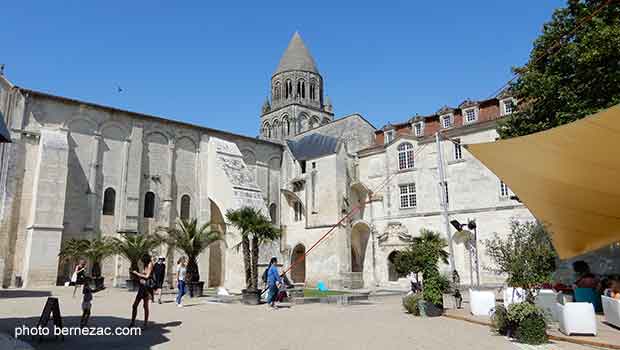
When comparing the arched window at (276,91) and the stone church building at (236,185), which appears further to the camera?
the arched window at (276,91)

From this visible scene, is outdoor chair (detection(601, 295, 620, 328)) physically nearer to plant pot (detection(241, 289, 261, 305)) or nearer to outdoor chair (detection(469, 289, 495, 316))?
outdoor chair (detection(469, 289, 495, 316))

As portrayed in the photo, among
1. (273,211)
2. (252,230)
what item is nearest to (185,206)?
(273,211)

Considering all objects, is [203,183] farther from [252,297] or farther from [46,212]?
[252,297]

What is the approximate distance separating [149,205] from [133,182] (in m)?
1.78

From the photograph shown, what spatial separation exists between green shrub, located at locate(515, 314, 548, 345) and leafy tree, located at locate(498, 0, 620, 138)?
766 cm

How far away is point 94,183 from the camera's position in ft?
83.5

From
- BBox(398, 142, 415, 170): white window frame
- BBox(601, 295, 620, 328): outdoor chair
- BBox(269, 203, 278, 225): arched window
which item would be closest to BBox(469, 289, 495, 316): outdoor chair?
BBox(601, 295, 620, 328): outdoor chair

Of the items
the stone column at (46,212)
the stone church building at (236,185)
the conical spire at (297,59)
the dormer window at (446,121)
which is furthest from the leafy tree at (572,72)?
the conical spire at (297,59)

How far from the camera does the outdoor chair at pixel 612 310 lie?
946cm

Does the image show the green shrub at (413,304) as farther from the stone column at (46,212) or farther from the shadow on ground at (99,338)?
the stone column at (46,212)

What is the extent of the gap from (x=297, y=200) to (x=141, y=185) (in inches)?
449

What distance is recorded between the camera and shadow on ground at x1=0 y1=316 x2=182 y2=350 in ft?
24.0

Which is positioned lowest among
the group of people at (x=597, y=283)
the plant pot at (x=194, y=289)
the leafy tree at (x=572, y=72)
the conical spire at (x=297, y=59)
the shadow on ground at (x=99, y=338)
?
the shadow on ground at (x=99, y=338)

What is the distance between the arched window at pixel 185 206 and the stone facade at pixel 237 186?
9 centimetres
